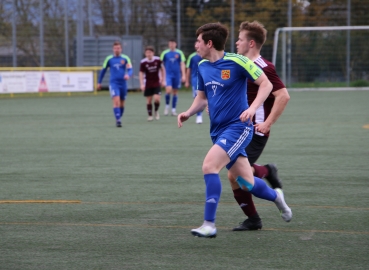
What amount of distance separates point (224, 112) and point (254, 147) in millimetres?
551

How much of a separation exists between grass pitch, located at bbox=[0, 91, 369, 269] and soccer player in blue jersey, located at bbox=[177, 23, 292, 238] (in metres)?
0.38

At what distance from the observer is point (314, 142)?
40.1ft

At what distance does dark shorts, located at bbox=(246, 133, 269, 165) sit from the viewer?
18.7 ft

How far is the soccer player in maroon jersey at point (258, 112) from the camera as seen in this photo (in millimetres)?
5617

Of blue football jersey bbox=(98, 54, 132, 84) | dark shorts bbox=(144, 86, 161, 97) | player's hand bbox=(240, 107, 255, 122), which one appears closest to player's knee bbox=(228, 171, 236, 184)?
player's hand bbox=(240, 107, 255, 122)

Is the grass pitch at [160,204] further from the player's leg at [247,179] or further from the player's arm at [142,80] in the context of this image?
the player's arm at [142,80]

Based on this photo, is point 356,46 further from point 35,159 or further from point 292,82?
point 35,159

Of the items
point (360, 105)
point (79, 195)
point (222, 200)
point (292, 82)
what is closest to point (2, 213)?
point (79, 195)

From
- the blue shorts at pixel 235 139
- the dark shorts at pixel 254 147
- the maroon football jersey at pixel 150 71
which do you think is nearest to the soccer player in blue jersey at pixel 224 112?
the blue shorts at pixel 235 139

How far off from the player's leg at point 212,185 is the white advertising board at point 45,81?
24799mm

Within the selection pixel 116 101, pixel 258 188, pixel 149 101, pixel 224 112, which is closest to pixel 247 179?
pixel 258 188

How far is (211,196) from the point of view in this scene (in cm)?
523

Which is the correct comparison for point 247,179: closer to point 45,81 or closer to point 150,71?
point 150,71

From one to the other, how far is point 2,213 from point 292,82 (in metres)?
26.9
